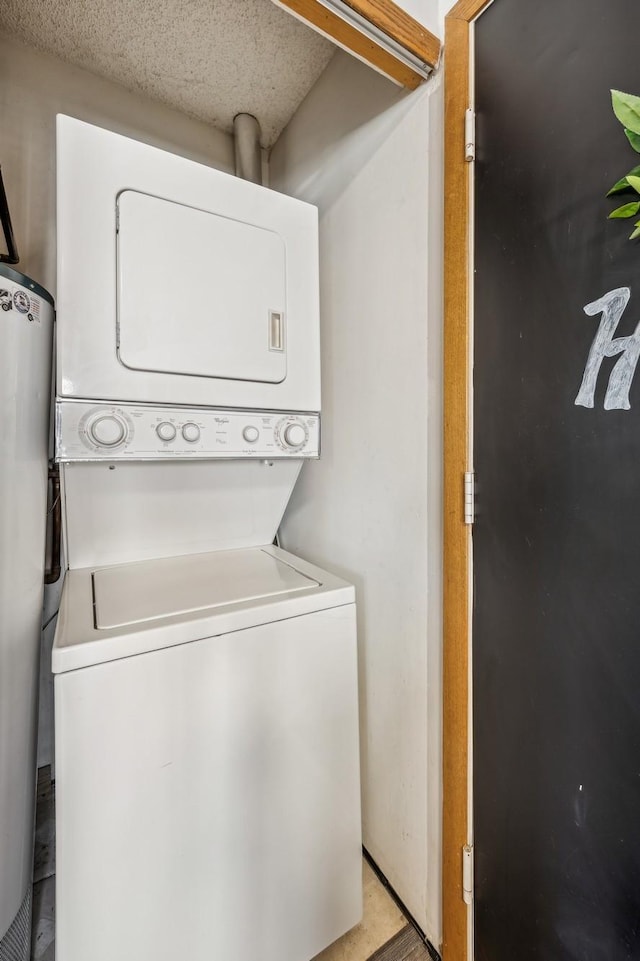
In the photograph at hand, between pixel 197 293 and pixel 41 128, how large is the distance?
1323 millimetres

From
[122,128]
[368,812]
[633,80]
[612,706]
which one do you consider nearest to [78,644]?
[612,706]

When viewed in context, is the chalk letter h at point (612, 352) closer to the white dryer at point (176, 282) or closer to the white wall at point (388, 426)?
the white wall at point (388, 426)

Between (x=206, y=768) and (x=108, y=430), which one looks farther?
(x=108, y=430)

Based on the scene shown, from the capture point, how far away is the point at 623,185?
75 centimetres

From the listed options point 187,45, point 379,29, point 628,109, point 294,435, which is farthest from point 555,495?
point 187,45

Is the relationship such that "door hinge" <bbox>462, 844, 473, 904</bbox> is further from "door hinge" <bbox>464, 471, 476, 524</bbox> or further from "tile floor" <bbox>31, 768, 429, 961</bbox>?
"door hinge" <bbox>464, 471, 476, 524</bbox>

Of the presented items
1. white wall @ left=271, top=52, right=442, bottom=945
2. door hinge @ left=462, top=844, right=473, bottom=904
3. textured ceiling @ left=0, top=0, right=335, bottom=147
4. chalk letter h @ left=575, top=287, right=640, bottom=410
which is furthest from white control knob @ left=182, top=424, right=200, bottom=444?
textured ceiling @ left=0, top=0, right=335, bottom=147

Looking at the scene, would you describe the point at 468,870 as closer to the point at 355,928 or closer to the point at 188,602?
the point at 355,928

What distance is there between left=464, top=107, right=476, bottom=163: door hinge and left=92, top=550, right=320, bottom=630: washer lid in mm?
1279

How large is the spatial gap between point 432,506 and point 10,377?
122 cm

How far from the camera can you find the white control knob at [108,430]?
1220 millimetres

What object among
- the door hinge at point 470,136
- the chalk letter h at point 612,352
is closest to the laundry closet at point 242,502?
the door hinge at point 470,136

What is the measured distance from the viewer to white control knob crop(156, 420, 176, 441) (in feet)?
4.30

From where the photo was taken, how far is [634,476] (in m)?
0.78
